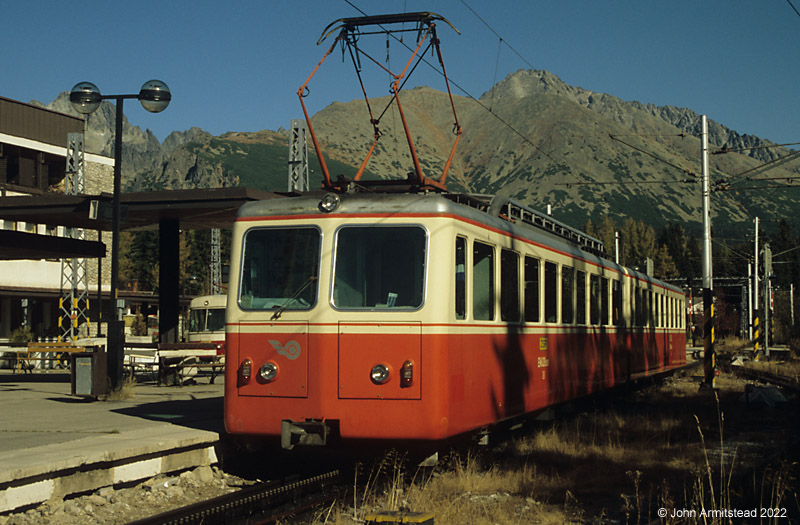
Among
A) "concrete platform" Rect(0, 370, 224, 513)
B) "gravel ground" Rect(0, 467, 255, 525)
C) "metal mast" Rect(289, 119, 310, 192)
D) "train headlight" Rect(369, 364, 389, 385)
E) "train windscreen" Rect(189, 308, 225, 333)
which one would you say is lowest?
"gravel ground" Rect(0, 467, 255, 525)

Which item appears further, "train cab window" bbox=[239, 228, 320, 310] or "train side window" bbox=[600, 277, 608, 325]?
"train side window" bbox=[600, 277, 608, 325]

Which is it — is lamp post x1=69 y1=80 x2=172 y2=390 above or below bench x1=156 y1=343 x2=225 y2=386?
above

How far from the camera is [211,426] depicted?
37.9 ft

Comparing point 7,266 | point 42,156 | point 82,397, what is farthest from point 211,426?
point 42,156

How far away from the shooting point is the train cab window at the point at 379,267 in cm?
920

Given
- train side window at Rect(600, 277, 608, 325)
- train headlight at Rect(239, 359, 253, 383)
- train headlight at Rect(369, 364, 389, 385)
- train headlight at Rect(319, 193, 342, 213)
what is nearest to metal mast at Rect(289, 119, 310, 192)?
train side window at Rect(600, 277, 608, 325)

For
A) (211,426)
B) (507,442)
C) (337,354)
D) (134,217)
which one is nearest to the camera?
(337,354)

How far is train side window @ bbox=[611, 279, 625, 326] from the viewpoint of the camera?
17.0m

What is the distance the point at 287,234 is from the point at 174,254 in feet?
45.9

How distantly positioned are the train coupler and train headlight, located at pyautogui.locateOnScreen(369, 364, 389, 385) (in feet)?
2.14

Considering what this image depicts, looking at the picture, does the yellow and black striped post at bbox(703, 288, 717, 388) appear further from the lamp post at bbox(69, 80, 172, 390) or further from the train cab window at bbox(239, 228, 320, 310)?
the train cab window at bbox(239, 228, 320, 310)

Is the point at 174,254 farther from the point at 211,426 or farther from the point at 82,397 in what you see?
the point at 211,426

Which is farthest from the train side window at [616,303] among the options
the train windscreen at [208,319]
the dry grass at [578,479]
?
the train windscreen at [208,319]

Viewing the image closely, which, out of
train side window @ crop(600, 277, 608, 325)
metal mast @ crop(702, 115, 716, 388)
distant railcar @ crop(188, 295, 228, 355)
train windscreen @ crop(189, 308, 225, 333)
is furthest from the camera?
train windscreen @ crop(189, 308, 225, 333)
